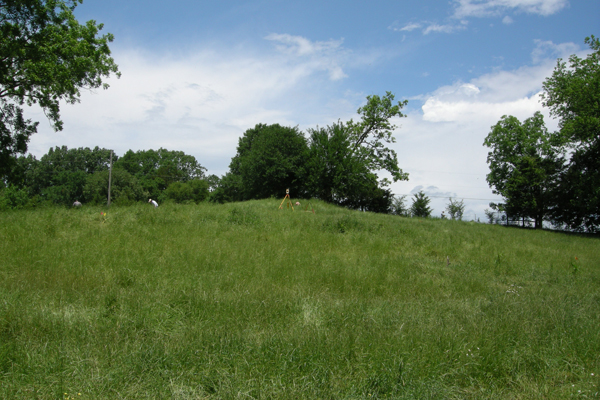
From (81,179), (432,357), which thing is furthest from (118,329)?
(81,179)

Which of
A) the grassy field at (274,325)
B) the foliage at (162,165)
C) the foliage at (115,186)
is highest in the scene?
the foliage at (162,165)

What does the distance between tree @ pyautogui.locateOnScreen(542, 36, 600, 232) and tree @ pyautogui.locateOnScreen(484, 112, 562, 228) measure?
158 centimetres

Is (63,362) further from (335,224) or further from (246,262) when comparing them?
(335,224)

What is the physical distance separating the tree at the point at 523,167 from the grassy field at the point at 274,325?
3123 centimetres

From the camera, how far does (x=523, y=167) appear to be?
37.0 meters

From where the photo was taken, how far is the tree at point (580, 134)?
2916cm

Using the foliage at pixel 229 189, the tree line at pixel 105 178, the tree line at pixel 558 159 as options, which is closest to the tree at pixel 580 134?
the tree line at pixel 558 159

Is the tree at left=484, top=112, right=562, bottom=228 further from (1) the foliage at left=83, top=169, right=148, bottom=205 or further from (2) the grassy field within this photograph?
(1) the foliage at left=83, top=169, right=148, bottom=205

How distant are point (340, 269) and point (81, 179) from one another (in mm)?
85146

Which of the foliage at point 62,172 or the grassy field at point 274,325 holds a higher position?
the foliage at point 62,172

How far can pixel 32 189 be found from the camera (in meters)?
79.6

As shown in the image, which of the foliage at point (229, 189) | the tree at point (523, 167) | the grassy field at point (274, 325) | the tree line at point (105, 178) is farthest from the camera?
the tree line at point (105, 178)

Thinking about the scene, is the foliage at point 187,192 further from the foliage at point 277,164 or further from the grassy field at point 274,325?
the grassy field at point 274,325

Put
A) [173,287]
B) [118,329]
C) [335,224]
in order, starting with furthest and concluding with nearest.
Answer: [335,224], [173,287], [118,329]
